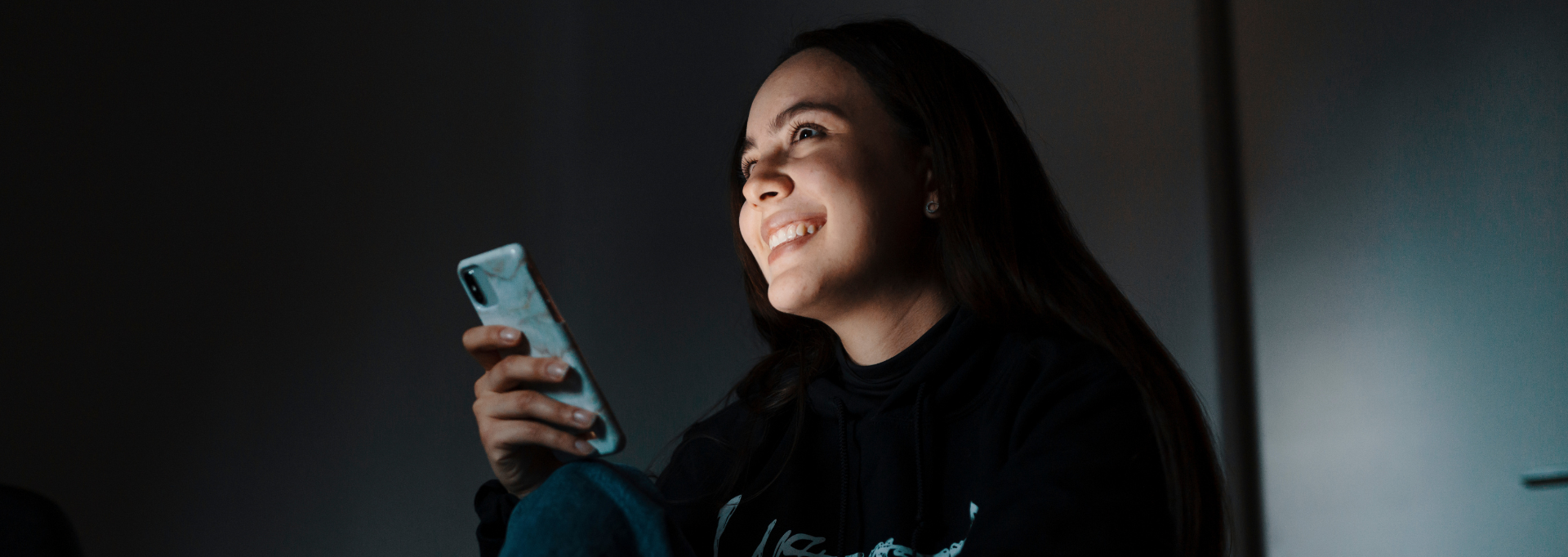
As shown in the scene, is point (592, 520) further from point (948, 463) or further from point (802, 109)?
point (802, 109)

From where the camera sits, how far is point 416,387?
1.36 meters

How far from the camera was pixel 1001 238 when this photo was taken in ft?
2.82

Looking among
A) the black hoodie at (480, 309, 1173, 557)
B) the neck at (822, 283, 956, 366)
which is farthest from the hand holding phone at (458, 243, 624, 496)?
the neck at (822, 283, 956, 366)

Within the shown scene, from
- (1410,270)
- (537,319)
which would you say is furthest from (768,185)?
(1410,270)

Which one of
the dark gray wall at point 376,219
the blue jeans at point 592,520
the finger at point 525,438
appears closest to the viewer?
the blue jeans at point 592,520

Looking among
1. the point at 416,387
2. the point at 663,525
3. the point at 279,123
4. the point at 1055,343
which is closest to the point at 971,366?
the point at 1055,343

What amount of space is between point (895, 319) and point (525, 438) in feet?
1.22

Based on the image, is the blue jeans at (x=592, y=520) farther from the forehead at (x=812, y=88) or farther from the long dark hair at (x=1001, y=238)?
the forehead at (x=812, y=88)

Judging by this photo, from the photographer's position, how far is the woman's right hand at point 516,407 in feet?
2.36

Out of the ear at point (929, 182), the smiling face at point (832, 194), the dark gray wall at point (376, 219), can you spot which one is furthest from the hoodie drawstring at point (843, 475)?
the dark gray wall at point (376, 219)

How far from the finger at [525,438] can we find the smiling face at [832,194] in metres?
0.24

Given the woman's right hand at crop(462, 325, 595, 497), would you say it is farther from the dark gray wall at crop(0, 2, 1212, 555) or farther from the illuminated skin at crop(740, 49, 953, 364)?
the dark gray wall at crop(0, 2, 1212, 555)

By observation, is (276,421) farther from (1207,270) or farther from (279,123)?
(1207,270)

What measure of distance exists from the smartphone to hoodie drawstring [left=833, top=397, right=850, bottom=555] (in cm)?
26
